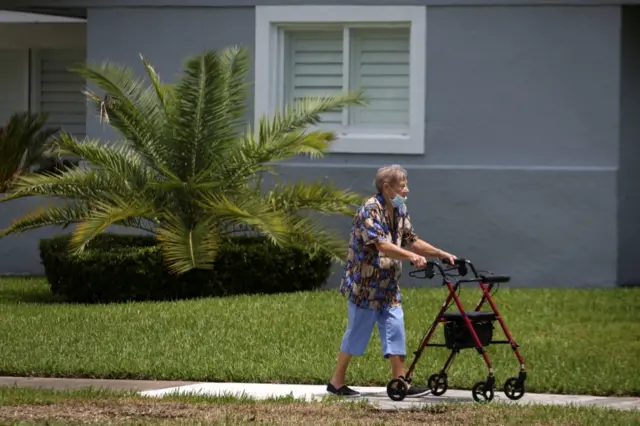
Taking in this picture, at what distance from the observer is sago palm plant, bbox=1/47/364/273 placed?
16.1 meters

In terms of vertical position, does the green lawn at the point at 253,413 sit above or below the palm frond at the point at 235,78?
below

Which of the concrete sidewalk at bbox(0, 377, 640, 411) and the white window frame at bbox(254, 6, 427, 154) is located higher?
the white window frame at bbox(254, 6, 427, 154)

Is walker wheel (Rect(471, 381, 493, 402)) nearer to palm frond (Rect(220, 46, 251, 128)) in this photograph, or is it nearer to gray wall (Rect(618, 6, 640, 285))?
palm frond (Rect(220, 46, 251, 128))

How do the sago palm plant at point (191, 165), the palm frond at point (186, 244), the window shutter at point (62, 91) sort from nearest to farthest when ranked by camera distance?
the palm frond at point (186, 244) < the sago palm plant at point (191, 165) < the window shutter at point (62, 91)

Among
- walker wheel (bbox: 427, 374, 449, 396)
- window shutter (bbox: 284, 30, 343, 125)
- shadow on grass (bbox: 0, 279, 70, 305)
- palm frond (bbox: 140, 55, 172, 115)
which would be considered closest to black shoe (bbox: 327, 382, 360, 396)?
walker wheel (bbox: 427, 374, 449, 396)

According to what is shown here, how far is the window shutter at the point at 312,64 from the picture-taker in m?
18.2

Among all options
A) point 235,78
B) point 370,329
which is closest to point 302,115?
point 235,78

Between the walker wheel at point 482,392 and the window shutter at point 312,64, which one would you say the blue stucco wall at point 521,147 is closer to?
the window shutter at point 312,64

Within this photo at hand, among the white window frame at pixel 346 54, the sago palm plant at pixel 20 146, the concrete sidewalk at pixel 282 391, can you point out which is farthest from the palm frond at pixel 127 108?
the concrete sidewalk at pixel 282 391

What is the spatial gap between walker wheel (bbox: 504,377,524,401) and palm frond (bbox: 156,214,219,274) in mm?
5752

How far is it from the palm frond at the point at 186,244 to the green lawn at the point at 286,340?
1.63 feet

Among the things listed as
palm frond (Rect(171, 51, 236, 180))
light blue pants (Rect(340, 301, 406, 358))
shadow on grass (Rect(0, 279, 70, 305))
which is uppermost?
palm frond (Rect(171, 51, 236, 180))

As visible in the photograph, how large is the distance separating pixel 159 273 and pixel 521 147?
4.62 metres

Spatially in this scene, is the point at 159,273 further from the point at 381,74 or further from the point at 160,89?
the point at 381,74
